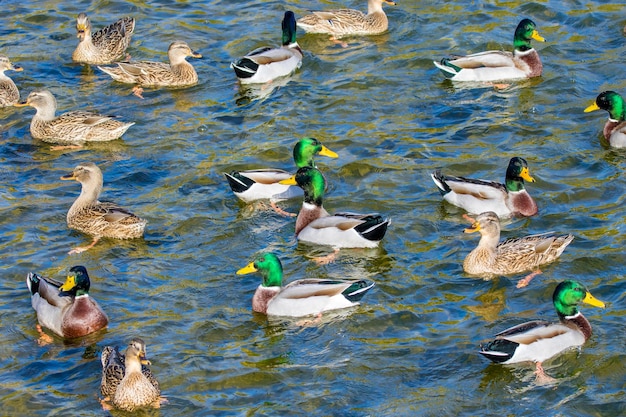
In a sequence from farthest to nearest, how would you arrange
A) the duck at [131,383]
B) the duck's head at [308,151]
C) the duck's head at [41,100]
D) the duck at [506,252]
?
the duck's head at [41,100]
the duck's head at [308,151]
the duck at [506,252]
the duck at [131,383]

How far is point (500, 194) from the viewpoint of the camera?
44.3 feet

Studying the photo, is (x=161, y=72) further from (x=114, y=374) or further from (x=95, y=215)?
(x=114, y=374)

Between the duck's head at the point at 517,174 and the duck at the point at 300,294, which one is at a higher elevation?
the duck's head at the point at 517,174

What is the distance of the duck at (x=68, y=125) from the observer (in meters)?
15.7

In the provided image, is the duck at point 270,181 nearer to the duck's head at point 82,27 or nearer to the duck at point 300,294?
the duck at point 300,294

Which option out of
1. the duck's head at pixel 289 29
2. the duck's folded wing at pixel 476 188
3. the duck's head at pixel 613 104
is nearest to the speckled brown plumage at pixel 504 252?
the duck's folded wing at pixel 476 188

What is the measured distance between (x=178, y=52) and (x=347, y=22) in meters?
3.03

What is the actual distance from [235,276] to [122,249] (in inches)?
56.8

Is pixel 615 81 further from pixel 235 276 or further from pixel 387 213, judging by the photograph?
pixel 235 276

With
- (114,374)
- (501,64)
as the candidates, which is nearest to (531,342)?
(114,374)

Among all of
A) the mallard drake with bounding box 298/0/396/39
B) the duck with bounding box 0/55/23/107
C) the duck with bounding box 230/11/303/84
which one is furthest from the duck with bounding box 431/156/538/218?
the duck with bounding box 0/55/23/107

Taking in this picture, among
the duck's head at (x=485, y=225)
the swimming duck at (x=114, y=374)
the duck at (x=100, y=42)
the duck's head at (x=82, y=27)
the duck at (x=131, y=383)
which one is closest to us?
the duck at (x=131, y=383)

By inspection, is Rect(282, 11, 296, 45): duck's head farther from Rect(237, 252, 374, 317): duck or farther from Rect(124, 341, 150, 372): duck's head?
Rect(124, 341, 150, 372): duck's head

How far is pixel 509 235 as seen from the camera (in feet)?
43.4
